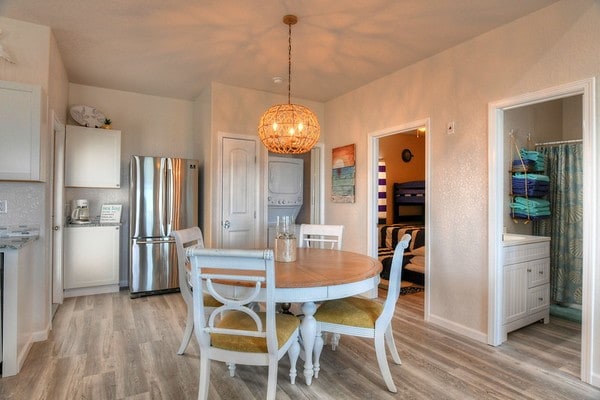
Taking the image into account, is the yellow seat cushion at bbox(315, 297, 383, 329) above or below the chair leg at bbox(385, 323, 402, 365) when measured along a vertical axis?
above

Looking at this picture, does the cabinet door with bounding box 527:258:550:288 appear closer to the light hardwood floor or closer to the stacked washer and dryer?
the light hardwood floor

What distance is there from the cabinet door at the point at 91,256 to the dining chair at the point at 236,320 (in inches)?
107

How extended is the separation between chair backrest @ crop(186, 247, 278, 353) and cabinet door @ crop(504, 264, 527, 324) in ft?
7.19

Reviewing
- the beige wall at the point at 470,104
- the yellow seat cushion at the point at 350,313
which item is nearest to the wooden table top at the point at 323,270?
the yellow seat cushion at the point at 350,313

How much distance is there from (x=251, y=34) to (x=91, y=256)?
3.04 meters

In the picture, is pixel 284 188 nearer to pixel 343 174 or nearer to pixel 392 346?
pixel 343 174

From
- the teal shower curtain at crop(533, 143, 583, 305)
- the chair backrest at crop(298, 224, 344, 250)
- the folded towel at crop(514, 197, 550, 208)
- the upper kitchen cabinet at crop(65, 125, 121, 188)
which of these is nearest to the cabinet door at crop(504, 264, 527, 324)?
the folded towel at crop(514, 197, 550, 208)

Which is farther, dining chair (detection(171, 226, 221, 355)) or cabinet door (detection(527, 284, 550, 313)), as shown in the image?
cabinet door (detection(527, 284, 550, 313))

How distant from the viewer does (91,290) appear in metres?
3.91

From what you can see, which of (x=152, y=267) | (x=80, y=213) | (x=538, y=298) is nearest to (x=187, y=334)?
(x=152, y=267)

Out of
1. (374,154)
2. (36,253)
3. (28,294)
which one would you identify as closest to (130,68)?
(36,253)

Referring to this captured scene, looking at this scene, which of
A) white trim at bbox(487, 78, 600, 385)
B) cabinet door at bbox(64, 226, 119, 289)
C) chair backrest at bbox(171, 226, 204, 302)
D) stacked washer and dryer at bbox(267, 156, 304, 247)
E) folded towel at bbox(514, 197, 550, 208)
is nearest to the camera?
white trim at bbox(487, 78, 600, 385)

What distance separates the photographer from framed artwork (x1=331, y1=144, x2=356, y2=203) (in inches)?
165

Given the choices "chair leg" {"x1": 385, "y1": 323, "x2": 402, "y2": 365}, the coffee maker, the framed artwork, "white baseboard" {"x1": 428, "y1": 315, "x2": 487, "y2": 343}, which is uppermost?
the framed artwork
